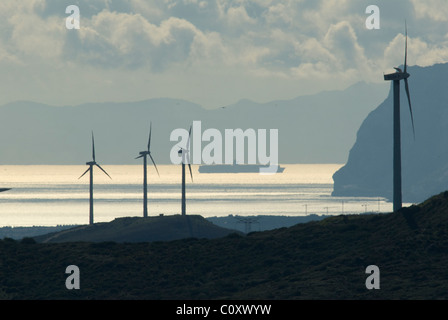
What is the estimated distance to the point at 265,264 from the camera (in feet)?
357

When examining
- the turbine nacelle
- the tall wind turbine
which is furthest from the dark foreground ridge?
the turbine nacelle

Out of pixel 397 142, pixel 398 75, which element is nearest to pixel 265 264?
pixel 397 142

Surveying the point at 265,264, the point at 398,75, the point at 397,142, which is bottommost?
the point at 265,264

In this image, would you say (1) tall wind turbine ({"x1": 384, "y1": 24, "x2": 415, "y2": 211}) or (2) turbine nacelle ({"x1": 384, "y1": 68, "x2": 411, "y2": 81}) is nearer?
(1) tall wind turbine ({"x1": 384, "y1": 24, "x2": 415, "y2": 211})

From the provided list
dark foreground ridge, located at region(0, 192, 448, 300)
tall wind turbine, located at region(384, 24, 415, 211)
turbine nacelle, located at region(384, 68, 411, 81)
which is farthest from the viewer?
turbine nacelle, located at region(384, 68, 411, 81)

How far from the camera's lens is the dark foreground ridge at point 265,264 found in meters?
93.3

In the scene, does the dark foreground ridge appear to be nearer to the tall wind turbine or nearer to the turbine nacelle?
the tall wind turbine

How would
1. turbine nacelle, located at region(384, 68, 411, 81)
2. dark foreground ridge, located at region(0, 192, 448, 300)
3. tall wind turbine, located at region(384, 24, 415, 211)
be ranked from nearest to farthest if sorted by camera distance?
dark foreground ridge, located at region(0, 192, 448, 300), tall wind turbine, located at region(384, 24, 415, 211), turbine nacelle, located at region(384, 68, 411, 81)

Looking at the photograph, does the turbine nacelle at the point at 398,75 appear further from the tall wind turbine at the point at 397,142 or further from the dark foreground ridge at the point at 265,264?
the dark foreground ridge at the point at 265,264

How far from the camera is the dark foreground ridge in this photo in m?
93.3

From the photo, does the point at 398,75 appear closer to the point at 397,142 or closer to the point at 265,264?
the point at 397,142

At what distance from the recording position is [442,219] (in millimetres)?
112750

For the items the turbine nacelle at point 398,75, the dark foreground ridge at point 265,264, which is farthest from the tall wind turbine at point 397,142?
the dark foreground ridge at point 265,264
